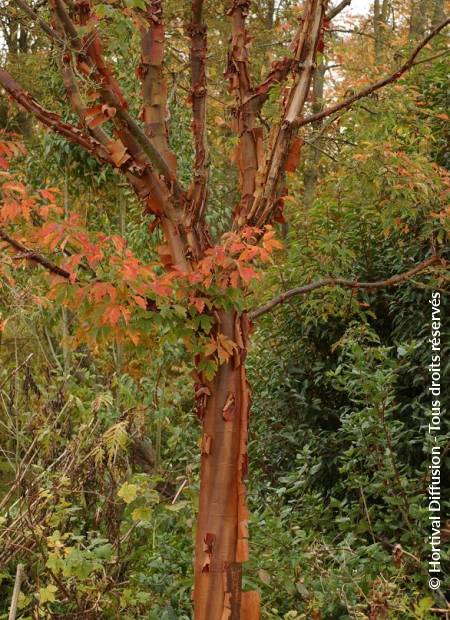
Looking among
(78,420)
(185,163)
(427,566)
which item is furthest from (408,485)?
(185,163)

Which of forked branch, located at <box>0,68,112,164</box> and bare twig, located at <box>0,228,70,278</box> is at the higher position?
forked branch, located at <box>0,68,112,164</box>

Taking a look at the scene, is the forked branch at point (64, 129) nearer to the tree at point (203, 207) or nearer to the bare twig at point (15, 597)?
the tree at point (203, 207)

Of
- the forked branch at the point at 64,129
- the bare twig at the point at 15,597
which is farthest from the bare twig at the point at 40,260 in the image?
the bare twig at the point at 15,597

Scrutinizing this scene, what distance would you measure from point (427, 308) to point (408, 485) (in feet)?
4.42

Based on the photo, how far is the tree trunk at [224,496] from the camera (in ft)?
10.1

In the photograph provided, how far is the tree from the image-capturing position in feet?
9.11

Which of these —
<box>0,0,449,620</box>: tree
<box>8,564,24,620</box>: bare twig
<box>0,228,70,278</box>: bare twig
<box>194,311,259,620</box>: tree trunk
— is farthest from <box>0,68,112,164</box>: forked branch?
<box>8,564,24,620</box>: bare twig

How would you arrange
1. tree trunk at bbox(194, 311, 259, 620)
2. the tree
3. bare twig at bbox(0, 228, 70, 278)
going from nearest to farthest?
bare twig at bbox(0, 228, 70, 278) → the tree → tree trunk at bbox(194, 311, 259, 620)

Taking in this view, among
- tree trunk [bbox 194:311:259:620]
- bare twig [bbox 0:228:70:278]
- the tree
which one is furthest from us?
tree trunk [bbox 194:311:259:620]

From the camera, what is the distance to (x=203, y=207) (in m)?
3.24

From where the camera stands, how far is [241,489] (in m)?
3.15

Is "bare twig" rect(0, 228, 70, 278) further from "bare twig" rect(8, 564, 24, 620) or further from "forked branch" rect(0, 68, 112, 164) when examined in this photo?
"bare twig" rect(8, 564, 24, 620)

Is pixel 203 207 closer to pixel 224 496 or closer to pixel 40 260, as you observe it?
pixel 40 260

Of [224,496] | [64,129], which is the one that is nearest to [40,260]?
[64,129]
